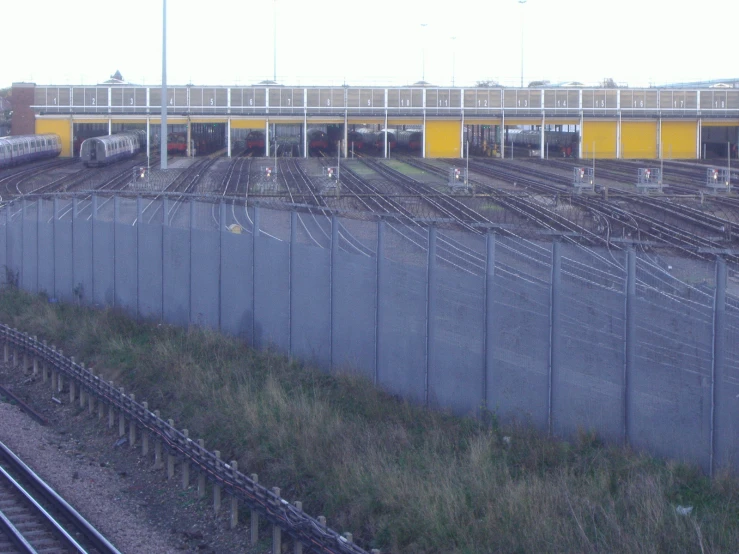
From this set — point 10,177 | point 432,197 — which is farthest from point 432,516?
point 10,177

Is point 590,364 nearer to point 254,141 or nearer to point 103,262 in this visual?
point 103,262

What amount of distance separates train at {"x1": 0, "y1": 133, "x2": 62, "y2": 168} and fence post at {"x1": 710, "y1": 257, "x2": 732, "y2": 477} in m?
49.4

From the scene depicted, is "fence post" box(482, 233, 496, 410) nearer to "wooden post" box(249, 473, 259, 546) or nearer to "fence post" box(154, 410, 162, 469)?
"wooden post" box(249, 473, 259, 546)

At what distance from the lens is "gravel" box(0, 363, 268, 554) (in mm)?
8664

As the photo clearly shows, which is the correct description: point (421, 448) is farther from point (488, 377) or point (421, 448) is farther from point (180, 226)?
point (180, 226)

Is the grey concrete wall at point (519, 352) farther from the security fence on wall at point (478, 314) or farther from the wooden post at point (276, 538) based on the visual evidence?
the wooden post at point (276, 538)

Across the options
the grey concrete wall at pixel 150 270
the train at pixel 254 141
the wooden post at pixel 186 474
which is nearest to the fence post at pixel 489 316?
the wooden post at pixel 186 474

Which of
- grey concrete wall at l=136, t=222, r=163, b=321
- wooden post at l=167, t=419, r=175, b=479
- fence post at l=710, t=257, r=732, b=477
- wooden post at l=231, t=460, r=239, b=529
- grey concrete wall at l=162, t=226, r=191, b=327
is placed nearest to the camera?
fence post at l=710, t=257, r=732, b=477

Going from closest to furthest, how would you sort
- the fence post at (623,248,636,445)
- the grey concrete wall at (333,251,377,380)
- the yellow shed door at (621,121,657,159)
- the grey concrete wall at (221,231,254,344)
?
the fence post at (623,248,636,445), the grey concrete wall at (333,251,377,380), the grey concrete wall at (221,231,254,344), the yellow shed door at (621,121,657,159)

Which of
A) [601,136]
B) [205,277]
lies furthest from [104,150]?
[205,277]

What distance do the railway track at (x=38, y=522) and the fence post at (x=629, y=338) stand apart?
494 centimetres

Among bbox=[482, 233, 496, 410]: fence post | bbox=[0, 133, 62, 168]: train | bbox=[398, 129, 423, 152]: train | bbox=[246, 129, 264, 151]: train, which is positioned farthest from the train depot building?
bbox=[482, 233, 496, 410]: fence post

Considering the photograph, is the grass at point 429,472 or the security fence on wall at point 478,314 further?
the security fence on wall at point 478,314

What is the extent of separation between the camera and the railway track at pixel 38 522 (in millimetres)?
8375
